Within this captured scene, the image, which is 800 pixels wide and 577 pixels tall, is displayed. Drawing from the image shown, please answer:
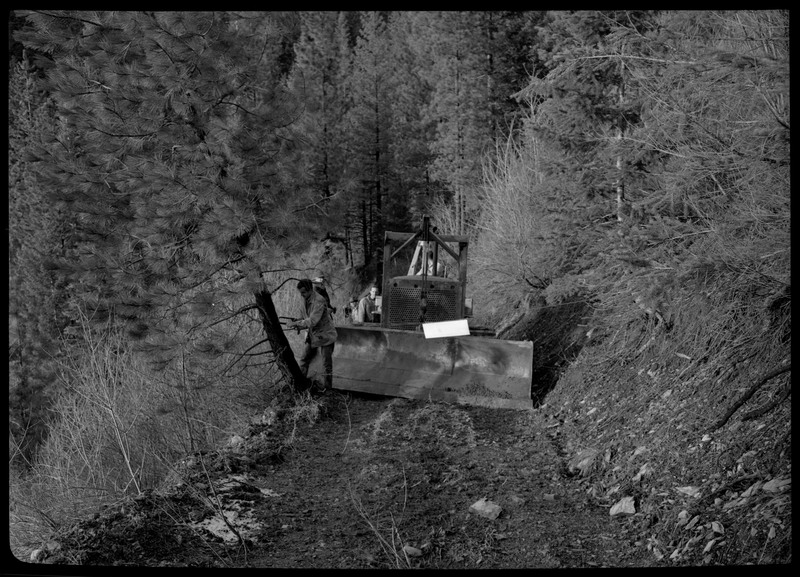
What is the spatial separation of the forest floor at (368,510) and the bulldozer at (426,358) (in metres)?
1.30

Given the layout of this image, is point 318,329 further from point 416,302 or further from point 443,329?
point 443,329

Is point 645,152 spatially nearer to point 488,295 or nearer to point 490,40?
point 488,295

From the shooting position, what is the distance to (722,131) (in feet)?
17.9

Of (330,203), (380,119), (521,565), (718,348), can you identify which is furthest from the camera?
(380,119)

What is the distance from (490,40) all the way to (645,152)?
52.2 ft

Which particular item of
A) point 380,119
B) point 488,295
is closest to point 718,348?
point 488,295

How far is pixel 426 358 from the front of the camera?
9531mm

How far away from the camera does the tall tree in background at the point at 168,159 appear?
21.9 feet

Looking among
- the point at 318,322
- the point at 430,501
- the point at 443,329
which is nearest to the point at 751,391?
the point at 430,501

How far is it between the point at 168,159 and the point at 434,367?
4.24 metres

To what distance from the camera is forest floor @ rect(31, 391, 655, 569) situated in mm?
4496

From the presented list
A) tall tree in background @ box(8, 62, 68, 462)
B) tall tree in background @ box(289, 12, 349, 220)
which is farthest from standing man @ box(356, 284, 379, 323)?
tall tree in background @ box(8, 62, 68, 462)

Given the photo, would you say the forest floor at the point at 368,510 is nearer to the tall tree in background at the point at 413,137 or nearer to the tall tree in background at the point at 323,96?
the tall tree in background at the point at 323,96

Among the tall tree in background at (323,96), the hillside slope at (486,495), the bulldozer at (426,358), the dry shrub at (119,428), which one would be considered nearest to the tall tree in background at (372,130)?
the tall tree in background at (323,96)
